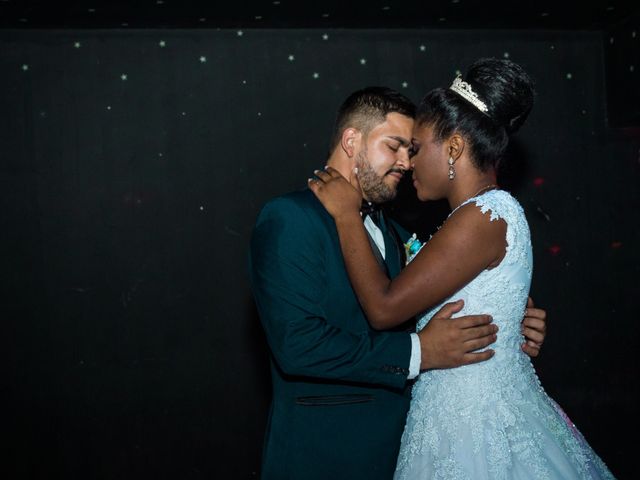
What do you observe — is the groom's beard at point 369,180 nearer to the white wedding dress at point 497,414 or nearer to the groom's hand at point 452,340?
the white wedding dress at point 497,414

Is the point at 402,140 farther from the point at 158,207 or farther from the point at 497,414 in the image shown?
the point at 158,207

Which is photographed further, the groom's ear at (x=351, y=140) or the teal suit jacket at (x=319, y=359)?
the groom's ear at (x=351, y=140)

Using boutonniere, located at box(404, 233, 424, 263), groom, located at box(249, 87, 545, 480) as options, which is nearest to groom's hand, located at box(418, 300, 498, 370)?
groom, located at box(249, 87, 545, 480)

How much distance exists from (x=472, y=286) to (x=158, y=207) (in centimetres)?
217

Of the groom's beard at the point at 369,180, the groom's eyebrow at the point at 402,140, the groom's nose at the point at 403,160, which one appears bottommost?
the groom's beard at the point at 369,180

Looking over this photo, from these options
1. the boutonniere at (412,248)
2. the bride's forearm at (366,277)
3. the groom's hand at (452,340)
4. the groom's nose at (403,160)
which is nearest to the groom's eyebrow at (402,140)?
the groom's nose at (403,160)

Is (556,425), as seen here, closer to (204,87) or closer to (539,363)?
(539,363)

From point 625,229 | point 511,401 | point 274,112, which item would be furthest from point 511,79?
point 625,229

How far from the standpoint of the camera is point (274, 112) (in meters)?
3.84

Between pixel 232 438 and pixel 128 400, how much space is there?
604 millimetres

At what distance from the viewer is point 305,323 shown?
6.49 ft

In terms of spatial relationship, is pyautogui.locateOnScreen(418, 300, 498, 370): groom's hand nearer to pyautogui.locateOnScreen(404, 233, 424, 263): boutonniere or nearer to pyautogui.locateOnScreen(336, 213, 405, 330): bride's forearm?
pyautogui.locateOnScreen(336, 213, 405, 330): bride's forearm

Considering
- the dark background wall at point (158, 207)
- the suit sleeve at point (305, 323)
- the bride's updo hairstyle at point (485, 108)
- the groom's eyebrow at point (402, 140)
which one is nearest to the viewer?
the suit sleeve at point (305, 323)

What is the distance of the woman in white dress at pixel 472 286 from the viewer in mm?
2020
